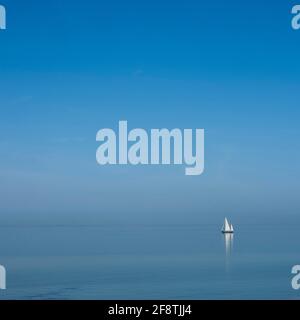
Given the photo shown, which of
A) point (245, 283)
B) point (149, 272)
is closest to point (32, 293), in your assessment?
point (149, 272)

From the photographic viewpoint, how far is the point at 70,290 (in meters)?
12.3

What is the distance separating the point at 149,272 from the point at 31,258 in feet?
13.0

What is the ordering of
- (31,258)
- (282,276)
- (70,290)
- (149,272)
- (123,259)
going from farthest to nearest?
1. (123,259)
2. (31,258)
3. (149,272)
4. (70,290)
5. (282,276)

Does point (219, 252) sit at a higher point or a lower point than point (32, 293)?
higher

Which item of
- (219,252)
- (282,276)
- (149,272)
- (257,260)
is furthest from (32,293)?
(219,252)

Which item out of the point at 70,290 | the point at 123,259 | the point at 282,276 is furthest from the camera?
the point at 123,259

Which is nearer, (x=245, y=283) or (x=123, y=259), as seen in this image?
(x=245, y=283)
